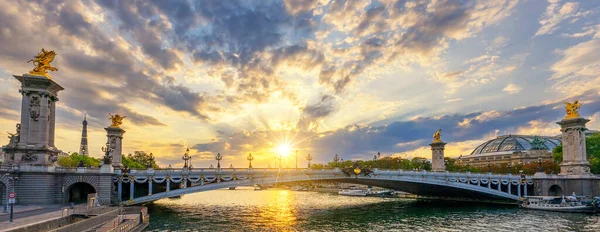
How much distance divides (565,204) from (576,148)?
761 inches

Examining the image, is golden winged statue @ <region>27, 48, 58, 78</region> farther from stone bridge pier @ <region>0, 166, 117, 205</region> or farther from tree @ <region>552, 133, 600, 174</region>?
tree @ <region>552, 133, 600, 174</region>

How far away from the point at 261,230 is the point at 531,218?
3838cm

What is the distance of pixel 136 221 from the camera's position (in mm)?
41500

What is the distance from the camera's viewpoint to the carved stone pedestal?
159 feet

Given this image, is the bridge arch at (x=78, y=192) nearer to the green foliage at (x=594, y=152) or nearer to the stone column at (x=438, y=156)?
the stone column at (x=438, y=156)

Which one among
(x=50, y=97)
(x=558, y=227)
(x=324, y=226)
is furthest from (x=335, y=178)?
(x=50, y=97)

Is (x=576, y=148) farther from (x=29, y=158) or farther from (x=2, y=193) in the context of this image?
(x=2, y=193)

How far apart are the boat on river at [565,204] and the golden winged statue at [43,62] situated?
248 feet

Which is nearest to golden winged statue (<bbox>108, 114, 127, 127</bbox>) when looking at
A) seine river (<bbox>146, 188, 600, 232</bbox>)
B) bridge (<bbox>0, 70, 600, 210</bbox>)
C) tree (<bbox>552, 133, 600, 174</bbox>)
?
bridge (<bbox>0, 70, 600, 210</bbox>)

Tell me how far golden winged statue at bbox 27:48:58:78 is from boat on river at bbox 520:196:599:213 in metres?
75.5

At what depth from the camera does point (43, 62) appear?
Answer: 50.5 meters

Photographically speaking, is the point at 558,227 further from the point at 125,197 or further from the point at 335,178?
the point at 125,197

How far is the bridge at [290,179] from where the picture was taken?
56.0 metres

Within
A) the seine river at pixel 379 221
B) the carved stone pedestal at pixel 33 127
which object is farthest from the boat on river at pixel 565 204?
the carved stone pedestal at pixel 33 127
